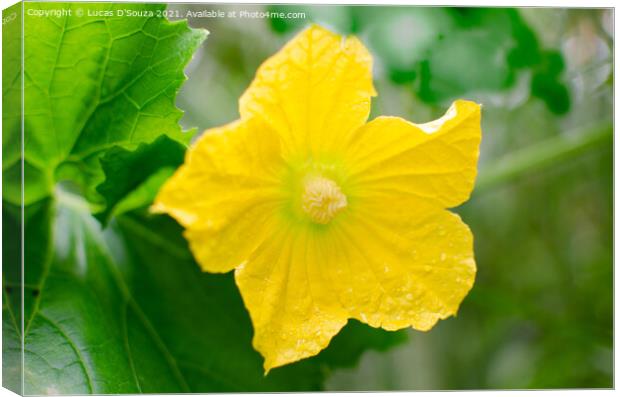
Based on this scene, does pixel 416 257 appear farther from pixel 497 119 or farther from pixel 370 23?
pixel 497 119

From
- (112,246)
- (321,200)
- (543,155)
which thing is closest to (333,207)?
(321,200)

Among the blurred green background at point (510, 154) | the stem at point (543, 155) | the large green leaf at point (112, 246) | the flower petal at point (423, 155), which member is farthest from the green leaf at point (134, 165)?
the stem at point (543, 155)

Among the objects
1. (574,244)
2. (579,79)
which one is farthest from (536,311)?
(579,79)

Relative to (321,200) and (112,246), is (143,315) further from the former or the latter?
(321,200)

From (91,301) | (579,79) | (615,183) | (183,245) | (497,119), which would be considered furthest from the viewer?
(497,119)

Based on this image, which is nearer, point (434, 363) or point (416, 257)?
point (416, 257)

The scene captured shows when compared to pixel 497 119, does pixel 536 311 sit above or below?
below
